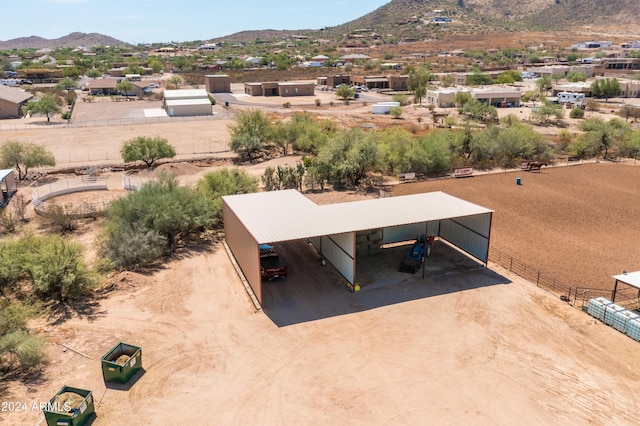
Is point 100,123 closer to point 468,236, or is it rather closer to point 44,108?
point 44,108

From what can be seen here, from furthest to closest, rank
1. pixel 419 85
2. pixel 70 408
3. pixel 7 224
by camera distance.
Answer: pixel 419 85, pixel 7 224, pixel 70 408

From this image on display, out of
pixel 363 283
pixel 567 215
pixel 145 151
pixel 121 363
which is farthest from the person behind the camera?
pixel 145 151

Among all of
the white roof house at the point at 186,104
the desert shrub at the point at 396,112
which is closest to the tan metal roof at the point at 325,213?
the desert shrub at the point at 396,112

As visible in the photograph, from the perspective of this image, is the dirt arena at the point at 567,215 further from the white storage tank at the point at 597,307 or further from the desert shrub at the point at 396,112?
the desert shrub at the point at 396,112

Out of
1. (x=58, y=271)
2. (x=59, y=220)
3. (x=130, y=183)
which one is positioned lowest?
(x=59, y=220)

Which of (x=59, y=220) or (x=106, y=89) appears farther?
(x=106, y=89)

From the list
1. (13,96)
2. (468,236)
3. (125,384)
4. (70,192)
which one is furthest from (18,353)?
(13,96)

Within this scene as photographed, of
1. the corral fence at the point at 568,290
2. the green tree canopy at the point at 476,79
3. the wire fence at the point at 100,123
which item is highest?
the green tree canopy at the point at 476,79
